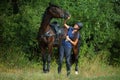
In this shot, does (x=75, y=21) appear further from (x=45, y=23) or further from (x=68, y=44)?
(x=68, y=44)

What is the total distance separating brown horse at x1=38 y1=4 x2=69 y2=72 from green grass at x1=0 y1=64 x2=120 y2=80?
756 mm

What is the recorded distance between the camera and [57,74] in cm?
1552

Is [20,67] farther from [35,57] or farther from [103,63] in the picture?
[103,63]

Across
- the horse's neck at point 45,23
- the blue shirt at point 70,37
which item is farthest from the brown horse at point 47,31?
the blue shirt at point 70,37

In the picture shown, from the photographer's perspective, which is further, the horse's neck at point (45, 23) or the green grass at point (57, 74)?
the horse's neck at point (45, 23)

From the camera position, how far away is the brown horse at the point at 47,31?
17.7m

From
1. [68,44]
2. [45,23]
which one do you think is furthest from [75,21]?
[68,44]

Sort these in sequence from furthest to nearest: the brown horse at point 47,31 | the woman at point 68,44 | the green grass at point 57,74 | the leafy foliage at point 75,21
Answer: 1. the leafy foliage at point 75,21
2. the brown horse at point 47,31
3. the woman at point 68,44
4. the green grass at point 57,74

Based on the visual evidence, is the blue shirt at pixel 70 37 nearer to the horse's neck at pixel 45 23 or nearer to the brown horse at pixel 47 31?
the brown horse at pixel 47 31

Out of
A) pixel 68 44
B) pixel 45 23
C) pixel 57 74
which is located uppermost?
pixel 45 23

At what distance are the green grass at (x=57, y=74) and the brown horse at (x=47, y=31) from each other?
76 centimetres

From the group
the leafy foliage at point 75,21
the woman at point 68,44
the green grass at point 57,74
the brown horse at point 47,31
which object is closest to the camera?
the green grass at point 57,74

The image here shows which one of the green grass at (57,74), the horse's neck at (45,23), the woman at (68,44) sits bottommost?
the green grass at (57,74)

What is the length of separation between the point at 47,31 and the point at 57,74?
2927 mm
